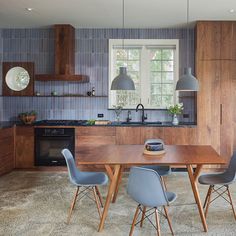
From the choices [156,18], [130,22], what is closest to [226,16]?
[156,18]

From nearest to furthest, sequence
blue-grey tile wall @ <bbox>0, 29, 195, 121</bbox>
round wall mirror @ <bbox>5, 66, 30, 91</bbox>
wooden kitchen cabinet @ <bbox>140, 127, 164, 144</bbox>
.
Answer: wooden kitchen cabinet @ <bbox>140, 127, 164, 144</bbox> < blue-grey tile wall @ <bbox>0, 29, 195, 121</bbox> < round wall mirror @ <bbox>5, 66, 30, 91</bbox>

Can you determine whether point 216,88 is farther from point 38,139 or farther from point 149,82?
→ point 38,139

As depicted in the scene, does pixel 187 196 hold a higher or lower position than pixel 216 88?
lower

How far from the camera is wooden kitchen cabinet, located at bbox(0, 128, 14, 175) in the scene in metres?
5.26

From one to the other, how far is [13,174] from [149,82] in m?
3.11

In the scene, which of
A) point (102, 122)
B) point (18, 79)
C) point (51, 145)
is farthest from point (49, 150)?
point (18, 79)

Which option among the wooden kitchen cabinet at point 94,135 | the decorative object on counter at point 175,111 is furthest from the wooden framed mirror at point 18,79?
the decorative object on counter at point 175,111

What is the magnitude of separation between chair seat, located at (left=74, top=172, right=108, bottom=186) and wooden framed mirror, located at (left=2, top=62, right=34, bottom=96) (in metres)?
3.07

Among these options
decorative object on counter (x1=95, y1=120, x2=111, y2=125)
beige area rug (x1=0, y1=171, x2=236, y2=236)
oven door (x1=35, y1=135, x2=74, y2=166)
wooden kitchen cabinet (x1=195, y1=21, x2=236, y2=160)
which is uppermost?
wooden kitchen cabinet (x1=195, y1=21, x2=236, y2=160)

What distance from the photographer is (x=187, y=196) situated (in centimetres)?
420

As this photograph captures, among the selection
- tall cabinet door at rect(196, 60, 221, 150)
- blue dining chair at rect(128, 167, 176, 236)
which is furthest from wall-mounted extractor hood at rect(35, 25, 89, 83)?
blue dining chair at rect(128, 167, 176, 236)

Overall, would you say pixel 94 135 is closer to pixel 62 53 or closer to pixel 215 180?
pixel 62 53

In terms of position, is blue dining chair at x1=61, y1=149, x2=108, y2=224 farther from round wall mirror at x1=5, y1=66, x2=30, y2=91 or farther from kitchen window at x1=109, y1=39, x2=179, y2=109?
round wall mirror at x1=5, y1=66, x2=30, y2=91

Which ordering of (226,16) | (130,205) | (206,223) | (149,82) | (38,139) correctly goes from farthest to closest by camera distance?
(149,82) < (38,139) < (226,16) < (130,205) < (206,223)
